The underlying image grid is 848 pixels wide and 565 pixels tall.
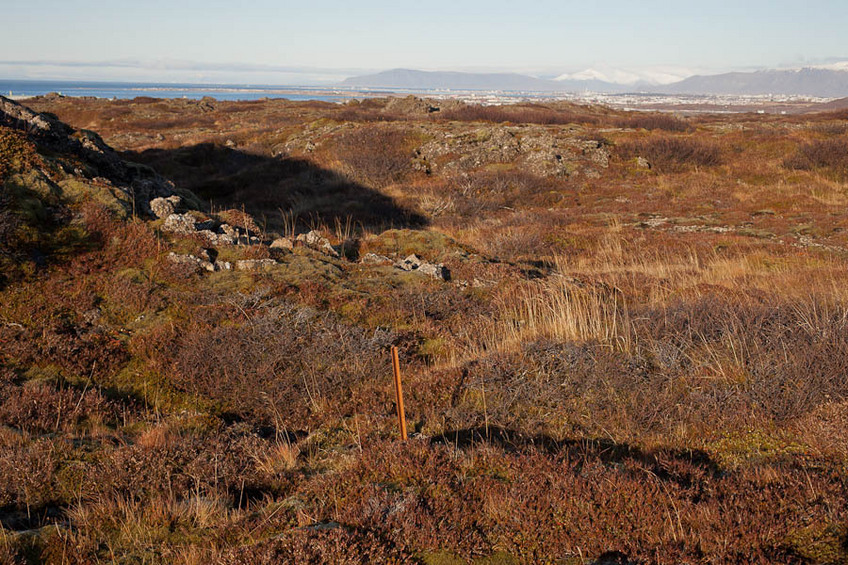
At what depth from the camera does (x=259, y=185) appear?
2733 cm

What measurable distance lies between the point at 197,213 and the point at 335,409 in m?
6.93

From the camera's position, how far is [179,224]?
983 centimetres

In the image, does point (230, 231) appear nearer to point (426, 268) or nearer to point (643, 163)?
point (426, 268)

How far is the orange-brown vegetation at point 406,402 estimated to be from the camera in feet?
11.1

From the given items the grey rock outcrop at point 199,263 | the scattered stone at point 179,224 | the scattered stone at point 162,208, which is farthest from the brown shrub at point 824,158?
the scattered stone at point 162,208

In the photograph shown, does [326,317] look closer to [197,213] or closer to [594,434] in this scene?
[594,434]

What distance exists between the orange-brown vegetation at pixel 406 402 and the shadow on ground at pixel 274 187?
8.21 m

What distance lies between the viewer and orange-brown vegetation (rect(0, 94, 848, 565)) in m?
3.39

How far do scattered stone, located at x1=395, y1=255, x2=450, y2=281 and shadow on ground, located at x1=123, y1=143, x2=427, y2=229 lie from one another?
845 cm

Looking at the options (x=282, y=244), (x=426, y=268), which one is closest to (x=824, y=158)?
(x=426, y=268)

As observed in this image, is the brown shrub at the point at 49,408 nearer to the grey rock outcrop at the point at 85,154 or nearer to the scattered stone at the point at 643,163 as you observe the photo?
the grey rock outcrop at the point at 85,154

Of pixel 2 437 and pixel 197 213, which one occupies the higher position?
pixel 197 213

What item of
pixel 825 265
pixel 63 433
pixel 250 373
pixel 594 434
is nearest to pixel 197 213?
pixel 250 373

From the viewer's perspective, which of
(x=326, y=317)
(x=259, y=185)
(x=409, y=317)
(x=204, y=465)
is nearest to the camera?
(x=204, y=465)
